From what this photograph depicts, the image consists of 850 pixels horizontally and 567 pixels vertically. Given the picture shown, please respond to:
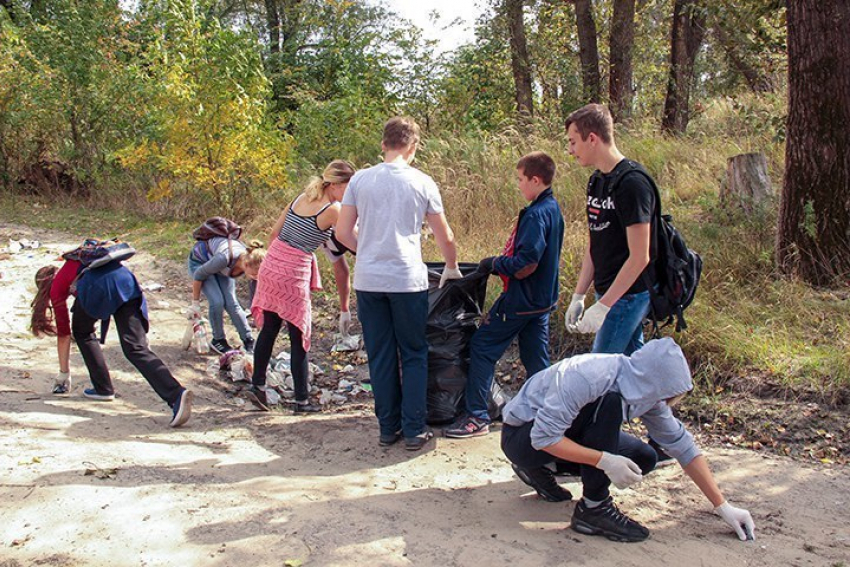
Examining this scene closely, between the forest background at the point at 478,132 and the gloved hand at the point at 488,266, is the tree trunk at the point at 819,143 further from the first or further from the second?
the gloved hand at the point at 488,266

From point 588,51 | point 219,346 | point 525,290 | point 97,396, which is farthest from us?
point 588,51

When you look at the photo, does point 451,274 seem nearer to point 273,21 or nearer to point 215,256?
Result: point 215,256

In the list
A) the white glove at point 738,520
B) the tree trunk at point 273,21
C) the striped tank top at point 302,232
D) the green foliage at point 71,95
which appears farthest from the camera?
the tree trunk at point 273,21

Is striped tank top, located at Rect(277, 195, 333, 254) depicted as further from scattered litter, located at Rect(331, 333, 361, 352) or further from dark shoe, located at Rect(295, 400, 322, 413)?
scattered litter, located at Rect(331, 333, 361, 352)

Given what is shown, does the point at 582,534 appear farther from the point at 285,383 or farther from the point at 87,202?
the point at 87,202

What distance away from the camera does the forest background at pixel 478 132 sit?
19.4 feet

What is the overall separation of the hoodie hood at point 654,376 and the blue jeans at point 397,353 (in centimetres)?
141

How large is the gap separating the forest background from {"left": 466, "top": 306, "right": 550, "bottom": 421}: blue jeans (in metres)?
1.27

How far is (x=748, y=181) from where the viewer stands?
24.8ft

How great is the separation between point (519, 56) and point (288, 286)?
34.8 feet

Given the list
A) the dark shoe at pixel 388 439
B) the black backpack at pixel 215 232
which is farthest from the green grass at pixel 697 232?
the dark shoe at pixel 388 439

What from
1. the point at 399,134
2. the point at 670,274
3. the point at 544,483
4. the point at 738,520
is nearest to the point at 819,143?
the point at 670,274

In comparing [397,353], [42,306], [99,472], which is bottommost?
[99,472]

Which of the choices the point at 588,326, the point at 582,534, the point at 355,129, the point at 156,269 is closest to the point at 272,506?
the point at 582,534
